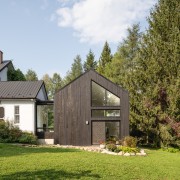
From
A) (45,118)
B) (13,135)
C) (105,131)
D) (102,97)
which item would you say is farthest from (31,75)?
(105,131)

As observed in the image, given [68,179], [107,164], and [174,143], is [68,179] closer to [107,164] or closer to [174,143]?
[107,164]

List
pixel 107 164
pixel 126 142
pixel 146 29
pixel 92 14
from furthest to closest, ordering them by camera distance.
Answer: pixel 146 29, pixel 126 142, pixel 92 14, pixel 107 164

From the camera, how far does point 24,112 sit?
77.9ft

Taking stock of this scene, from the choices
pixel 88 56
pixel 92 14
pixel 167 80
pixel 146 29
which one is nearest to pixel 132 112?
pixel 167 80

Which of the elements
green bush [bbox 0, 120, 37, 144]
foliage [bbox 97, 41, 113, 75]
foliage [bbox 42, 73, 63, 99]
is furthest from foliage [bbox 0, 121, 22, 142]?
foliage [bbox 42, 73, 63, 99]

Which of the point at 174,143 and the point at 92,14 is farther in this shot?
the point at 174,143

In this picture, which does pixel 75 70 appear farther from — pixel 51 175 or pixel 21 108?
pixel 51 175

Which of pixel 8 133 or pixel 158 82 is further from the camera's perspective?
pixel 158 82

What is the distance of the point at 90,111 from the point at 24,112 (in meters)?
5.45

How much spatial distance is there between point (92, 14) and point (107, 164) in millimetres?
8490

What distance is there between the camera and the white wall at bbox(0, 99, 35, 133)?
23.6 meters

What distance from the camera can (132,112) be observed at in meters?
24.4

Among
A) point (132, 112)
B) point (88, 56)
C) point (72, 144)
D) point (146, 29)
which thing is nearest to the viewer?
point (72, 144)

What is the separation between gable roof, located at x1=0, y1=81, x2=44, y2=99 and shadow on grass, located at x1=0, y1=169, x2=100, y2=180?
1250 cm
